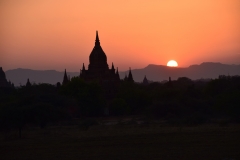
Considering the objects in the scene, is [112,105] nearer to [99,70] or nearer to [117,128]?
[99,70]

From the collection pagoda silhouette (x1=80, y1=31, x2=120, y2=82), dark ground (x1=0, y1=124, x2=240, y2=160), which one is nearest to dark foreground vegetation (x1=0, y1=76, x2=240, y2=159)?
dark ground (x1=0, y1=124, x2=240, y2=160)

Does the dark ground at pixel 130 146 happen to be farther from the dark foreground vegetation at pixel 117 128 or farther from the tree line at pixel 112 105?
the tree line at pixel 112 105

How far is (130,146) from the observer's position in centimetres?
2783

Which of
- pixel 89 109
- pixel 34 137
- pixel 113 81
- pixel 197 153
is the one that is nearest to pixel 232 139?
pixel 197 153

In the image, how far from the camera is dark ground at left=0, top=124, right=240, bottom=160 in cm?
2436

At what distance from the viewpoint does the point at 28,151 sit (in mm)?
27031

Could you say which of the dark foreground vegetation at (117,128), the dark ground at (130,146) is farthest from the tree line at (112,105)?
the dark ground at (130,146)

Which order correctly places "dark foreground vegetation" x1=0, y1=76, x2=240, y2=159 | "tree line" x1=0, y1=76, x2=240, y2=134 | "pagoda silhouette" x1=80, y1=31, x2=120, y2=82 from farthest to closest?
"pagoda silhouette" x1=80, y1=31, x2=120, y2=82 → "tree line" x1=0, y1=76, x2=240, y2=134 → "dark foreground vegetation" x1=0, y1=76, x2=240, y2=159

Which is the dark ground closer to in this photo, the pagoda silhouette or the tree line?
the tree line

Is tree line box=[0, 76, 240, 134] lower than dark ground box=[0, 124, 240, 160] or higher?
higher

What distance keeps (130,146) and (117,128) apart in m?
12.9

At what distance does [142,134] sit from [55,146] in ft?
25.6

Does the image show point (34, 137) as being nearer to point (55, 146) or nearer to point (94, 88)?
point (55, 146)

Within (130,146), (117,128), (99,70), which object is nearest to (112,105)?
(99,70)
